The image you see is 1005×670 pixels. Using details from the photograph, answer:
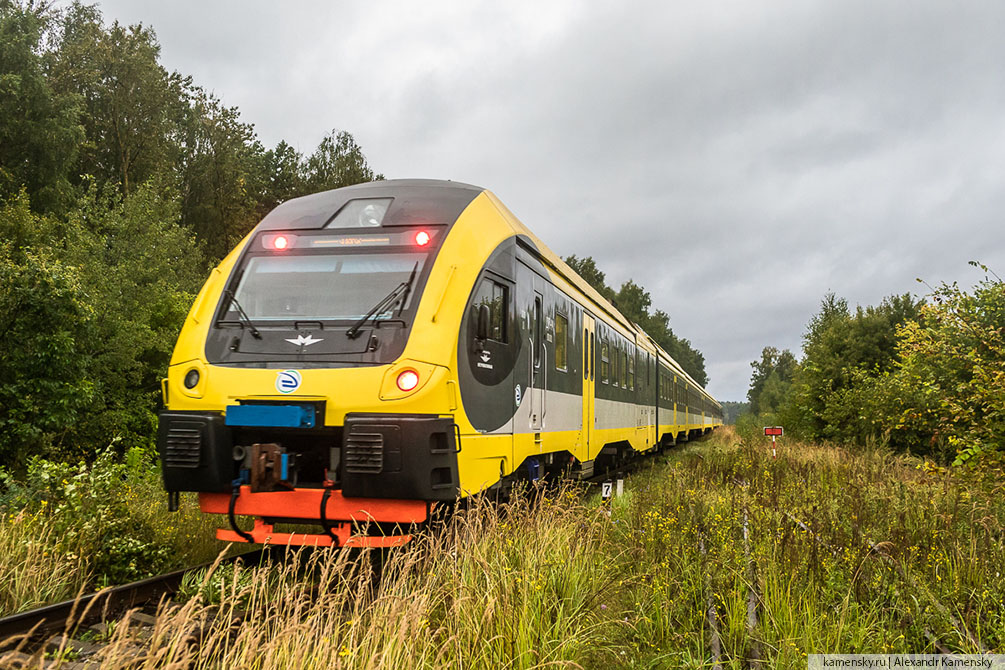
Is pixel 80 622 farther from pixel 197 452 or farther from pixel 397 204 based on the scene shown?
pixel 397 204

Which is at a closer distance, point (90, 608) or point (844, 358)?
point (90, 608)

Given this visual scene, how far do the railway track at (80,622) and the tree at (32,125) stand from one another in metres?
25.0

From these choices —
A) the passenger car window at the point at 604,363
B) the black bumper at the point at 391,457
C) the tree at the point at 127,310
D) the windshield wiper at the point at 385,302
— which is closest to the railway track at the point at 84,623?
the black bumper at the point at 391,457

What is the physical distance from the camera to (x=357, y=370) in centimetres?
567

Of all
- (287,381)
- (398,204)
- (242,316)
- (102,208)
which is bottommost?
(287,381)

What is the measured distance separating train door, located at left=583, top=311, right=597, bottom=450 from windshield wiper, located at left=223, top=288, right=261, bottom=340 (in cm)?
543

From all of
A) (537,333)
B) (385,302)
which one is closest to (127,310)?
(537,333)

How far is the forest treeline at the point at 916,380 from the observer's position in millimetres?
9633

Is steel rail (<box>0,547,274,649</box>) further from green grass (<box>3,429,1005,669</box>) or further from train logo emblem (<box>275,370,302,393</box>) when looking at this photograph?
train logo emblem (<box>275,370,302,393</box>)

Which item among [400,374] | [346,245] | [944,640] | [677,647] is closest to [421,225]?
[346,245]

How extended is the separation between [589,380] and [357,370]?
19.1 feet

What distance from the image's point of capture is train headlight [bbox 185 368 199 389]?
239 inches

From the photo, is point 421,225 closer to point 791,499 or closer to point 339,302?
point 339,302

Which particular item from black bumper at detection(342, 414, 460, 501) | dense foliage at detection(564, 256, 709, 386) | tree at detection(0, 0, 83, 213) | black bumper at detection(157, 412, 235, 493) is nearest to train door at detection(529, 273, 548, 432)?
black bumper at detection(342, 414, 460, 501)
